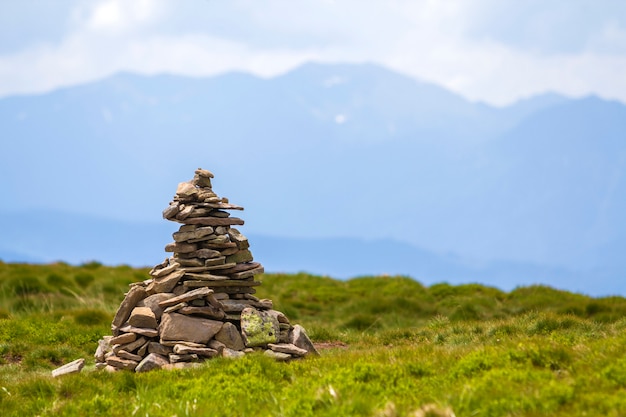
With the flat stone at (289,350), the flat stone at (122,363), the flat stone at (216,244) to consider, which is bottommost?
the flat stone at (122,363)

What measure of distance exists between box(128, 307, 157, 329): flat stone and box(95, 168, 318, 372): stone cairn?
23 mm

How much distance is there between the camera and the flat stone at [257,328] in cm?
1681

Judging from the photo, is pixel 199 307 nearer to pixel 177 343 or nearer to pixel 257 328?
pixel 177 343

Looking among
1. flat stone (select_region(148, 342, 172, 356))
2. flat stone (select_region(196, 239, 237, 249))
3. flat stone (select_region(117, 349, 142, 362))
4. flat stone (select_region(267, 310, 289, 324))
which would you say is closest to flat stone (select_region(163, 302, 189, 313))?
flat stone (select_region(148, 342, 172, 356))

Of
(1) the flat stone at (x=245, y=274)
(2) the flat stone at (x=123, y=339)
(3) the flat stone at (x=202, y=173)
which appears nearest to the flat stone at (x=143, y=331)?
(2) the flat stone at (x=123, y=339)

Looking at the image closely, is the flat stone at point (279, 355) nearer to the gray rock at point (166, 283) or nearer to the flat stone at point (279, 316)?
the flat stone at point (279, 316)

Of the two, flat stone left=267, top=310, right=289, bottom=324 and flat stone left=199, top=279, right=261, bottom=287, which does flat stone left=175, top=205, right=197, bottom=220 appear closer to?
flat stone left=199, top=279, right=261, bottom=287

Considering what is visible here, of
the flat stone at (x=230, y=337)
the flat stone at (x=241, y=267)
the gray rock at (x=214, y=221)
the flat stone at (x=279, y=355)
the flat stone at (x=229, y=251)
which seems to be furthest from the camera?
the flat stone at (x=229, y=251)

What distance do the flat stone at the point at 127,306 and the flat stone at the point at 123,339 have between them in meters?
0.37

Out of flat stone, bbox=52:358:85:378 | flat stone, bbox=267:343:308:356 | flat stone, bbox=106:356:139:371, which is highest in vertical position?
flat stone, bbox=267:343:308:356

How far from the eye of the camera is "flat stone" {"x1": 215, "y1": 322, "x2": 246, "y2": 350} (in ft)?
55.3

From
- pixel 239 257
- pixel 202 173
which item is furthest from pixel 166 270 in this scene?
pixel 202 173

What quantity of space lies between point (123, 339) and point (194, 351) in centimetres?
193

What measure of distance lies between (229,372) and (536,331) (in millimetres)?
8119
